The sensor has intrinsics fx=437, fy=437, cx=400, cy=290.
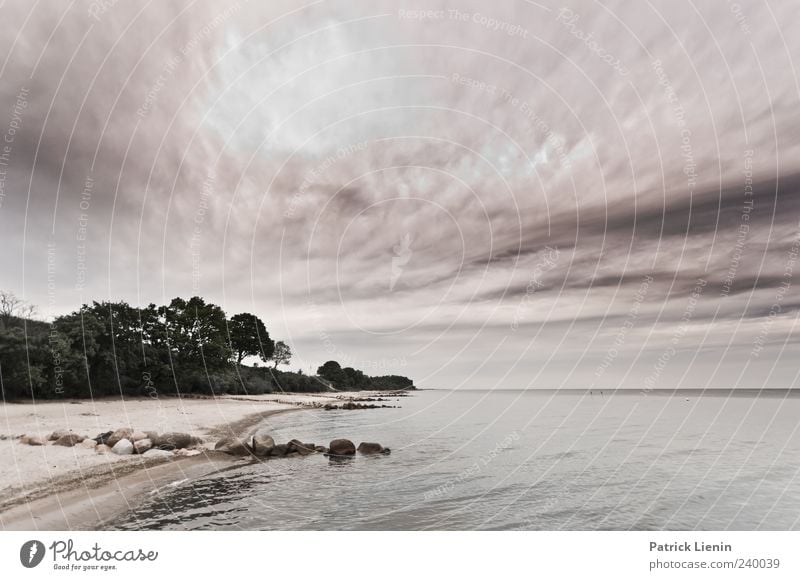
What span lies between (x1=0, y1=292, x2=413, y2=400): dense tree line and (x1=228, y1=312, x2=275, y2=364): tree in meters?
0.56

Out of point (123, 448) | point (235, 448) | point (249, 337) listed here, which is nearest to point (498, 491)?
point (235, 448)

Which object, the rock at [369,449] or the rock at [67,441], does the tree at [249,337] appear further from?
the rock at [67,441]

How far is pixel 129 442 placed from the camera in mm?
17984

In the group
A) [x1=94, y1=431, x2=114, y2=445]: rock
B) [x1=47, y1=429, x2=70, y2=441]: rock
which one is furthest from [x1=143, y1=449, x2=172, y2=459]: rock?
[x1=47, y1=429, x2=70, y2=441]: rock

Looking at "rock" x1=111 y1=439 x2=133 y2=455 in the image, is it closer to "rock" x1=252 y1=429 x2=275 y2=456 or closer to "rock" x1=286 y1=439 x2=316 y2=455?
"rock" x1=252 y1=429 x2=275 y2=456

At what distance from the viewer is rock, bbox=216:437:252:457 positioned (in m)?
21.1

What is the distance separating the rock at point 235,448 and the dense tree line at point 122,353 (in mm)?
8847

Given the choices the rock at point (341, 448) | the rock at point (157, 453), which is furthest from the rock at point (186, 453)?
the rock at point (341, 448)

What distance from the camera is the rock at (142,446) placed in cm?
1802

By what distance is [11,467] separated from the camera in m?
13.0

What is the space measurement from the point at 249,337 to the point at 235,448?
56.0 metres
